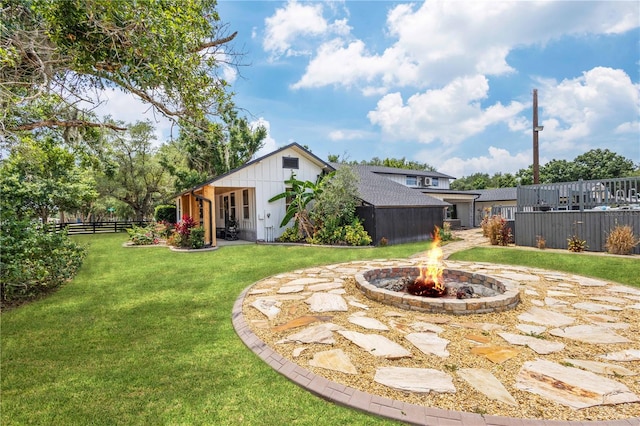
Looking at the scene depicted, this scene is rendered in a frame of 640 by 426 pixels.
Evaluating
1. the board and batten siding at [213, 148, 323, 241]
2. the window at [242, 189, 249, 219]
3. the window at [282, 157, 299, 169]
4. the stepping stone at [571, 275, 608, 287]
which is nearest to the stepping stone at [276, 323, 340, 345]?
the stepping stone at [571, 275, 608, 287]

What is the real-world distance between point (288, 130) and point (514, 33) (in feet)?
34.5

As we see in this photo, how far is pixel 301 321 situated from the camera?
173 inches

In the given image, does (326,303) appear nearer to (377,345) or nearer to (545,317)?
(377,345)

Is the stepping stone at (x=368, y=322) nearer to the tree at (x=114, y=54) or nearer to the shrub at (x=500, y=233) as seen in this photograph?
the tree at (x=114, y=54)

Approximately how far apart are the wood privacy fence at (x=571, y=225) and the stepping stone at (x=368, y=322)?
1069 cm

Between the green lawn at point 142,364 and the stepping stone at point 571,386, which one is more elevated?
the stepping stone at point 571,386

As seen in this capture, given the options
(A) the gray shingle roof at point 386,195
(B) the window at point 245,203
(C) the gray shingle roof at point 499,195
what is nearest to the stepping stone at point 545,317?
(A) the gray shingle roof at point 386,195

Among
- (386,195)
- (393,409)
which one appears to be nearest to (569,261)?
(386,195)

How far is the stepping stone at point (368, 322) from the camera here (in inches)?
162

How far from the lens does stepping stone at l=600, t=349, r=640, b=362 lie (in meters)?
3.19

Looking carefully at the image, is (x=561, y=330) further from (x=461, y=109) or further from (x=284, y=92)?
(x=461, y=109)

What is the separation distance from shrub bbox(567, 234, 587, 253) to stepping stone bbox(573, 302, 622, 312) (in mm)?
7029

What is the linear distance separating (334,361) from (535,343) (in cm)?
251

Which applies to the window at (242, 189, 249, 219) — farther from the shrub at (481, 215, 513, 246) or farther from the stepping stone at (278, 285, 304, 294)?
the shrub at (481, 215, 513, 246)
